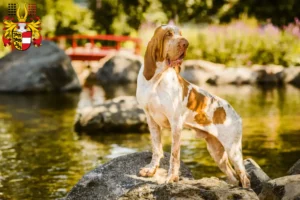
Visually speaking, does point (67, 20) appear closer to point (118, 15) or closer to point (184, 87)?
point (118, 15)

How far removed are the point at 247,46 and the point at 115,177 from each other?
2103cm

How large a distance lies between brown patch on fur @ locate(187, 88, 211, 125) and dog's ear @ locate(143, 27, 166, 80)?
1.60ft

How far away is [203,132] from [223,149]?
29cm

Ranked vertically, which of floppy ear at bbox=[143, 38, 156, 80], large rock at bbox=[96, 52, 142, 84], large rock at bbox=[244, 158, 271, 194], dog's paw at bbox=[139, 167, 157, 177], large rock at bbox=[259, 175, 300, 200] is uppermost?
floppy ear at bbox=[143, 38, 156, 80]

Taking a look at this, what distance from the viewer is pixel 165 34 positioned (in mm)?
6105

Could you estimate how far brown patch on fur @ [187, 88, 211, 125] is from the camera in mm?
6500

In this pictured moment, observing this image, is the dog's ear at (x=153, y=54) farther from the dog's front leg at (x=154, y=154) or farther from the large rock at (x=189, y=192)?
the large rock at (x=189, y=192)

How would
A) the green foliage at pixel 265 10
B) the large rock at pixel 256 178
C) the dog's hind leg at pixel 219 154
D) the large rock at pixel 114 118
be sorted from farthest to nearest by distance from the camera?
the green foliage at pixel 265 10 < the large rock at pixel 114 118 < the large rock at pixel 256 178 < the dog's hind leg at pixel 219 154

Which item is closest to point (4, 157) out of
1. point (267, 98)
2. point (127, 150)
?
point (127, 150)

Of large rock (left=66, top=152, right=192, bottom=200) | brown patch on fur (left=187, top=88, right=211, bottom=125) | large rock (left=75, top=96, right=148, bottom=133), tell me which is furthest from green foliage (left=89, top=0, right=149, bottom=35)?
brown patch on fur (left=187, top=88, right=211, bottom=125)

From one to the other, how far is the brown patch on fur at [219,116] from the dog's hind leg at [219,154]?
18 centimetres

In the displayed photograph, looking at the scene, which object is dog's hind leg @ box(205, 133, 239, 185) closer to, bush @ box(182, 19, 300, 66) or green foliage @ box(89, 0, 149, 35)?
bush @ box(182, 19, 300, 66)

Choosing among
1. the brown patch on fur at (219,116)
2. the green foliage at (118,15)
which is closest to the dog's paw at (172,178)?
the brown patch on fur at (219,116)

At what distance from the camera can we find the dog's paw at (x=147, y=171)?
6.73m
